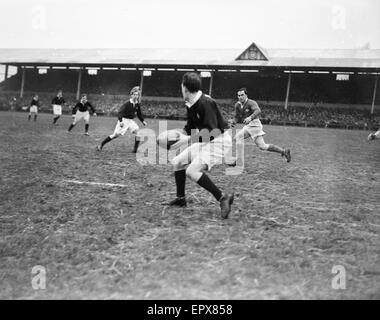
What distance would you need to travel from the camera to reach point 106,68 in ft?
130

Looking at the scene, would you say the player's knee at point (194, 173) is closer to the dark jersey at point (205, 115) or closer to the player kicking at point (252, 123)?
the dark jersey at point (205, 115)

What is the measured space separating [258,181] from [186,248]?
3642 millimetres

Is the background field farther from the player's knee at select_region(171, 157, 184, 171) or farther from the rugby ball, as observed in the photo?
the rugby ball

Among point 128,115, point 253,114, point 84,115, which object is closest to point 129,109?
point 128,115

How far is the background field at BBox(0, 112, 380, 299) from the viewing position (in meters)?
2.82

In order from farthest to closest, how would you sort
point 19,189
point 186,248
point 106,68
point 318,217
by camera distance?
point 106,68
point 19,189
point 318,217
point 186,248

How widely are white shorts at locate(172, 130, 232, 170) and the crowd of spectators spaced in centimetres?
2491

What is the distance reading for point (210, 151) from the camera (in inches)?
187

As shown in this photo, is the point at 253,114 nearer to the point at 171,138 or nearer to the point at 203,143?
the point at 203,143

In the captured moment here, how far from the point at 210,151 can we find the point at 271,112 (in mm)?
27112

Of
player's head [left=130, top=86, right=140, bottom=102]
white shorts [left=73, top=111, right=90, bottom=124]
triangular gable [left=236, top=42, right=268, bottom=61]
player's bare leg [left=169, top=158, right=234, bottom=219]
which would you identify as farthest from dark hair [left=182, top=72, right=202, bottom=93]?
triangular gable [left=236, top=42, right=268, bottom=61]
